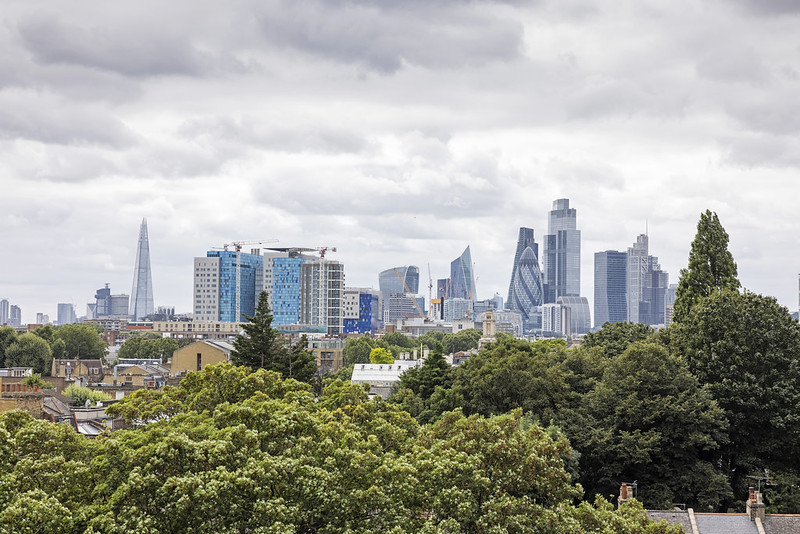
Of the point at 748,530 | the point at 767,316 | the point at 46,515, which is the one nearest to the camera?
the point at 46,515

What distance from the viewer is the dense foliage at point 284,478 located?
25.7m

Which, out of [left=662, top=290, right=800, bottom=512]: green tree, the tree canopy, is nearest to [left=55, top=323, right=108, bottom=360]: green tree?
the tree canopy

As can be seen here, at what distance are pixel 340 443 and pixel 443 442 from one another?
402 centimetres

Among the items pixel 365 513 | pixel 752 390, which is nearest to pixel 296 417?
pixel 365 513

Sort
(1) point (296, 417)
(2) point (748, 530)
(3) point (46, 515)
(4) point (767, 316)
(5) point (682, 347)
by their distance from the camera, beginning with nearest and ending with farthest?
(3) point (46, 515) < (1) point (296, 417) < (2) point (748, 530) < (4) point (767, 316) < (5) point (682, 347)

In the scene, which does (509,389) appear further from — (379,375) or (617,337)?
(379,375)

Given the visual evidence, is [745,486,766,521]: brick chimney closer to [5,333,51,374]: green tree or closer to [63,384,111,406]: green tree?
[63,384,111,406]: green tree

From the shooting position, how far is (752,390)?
174ft

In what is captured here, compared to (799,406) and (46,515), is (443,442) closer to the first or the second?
(46,515)

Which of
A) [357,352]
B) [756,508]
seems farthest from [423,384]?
[357,352]

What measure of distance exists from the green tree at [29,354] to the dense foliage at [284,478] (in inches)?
4358

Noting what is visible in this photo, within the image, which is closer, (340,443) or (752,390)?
(340,443)

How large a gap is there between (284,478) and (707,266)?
→ 1943 inches

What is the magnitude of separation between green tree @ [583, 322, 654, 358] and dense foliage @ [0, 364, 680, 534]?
39.5 m
